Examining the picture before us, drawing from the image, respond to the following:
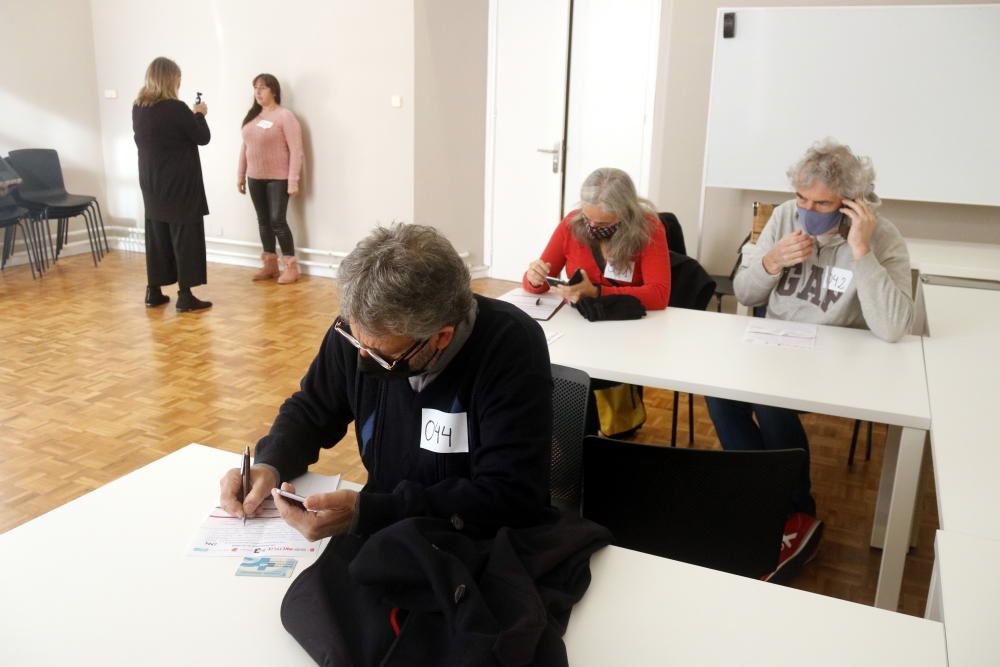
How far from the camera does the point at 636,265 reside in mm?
3074

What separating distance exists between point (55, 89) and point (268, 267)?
2.54 metres

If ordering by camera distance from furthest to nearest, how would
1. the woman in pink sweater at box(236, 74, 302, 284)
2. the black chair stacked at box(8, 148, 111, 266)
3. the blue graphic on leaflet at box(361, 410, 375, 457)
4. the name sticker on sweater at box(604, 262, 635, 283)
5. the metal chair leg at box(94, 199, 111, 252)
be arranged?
the metal chair leg at box(94, 199, 111, 252)
the black chair stacked at box(8, 148, 111, 266)
the woman in pink sweater at box(236, 74, 302, 284)
the name sticker on sweater at box(604, 262, 635, 283)
the blue graphic on leaflet at box(361, 410, 375, 457)

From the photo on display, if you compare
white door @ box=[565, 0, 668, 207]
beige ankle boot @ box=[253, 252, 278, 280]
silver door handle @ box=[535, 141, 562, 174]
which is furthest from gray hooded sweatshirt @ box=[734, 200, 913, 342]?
beige ankle boot @ box=[253, 252, 278, 280]

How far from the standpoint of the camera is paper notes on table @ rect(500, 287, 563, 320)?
2.89 metres

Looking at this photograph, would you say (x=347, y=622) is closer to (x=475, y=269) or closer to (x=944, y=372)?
(x=944, y=372)

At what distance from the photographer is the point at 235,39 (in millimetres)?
6543

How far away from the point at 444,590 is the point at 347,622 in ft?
0.56

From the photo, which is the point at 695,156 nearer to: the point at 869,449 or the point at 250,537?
the point at 869,449

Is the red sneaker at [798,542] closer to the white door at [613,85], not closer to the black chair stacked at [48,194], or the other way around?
the white door at [613,85]

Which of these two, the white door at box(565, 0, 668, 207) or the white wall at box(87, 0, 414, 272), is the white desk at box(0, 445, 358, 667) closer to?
the white door at box(565, 0, 668, 207)

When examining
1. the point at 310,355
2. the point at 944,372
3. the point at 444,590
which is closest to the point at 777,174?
the point at 944,372

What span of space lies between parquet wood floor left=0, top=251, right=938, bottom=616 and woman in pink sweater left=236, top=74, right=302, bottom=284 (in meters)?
0.48

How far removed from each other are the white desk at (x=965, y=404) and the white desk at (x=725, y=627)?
1.34 feet

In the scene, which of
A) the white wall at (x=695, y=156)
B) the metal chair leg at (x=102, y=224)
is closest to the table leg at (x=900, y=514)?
the white wall at (x=695, y=156)
